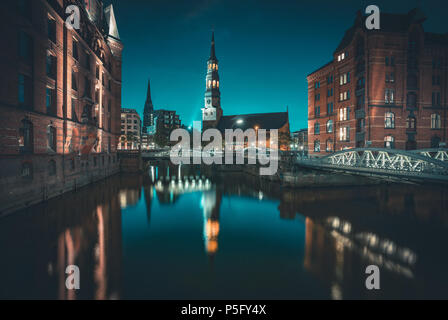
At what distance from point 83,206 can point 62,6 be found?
1751cm

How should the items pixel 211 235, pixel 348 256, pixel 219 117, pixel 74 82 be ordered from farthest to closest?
pixel 219 117
pixel 74 82
pixel 211 235
pixel 348 256

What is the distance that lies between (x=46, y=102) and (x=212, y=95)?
69.8 meters

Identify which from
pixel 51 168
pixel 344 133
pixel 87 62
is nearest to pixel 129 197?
pixel 51 168

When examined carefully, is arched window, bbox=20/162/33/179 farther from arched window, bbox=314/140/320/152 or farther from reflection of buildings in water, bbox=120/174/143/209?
arched window, bbox=314/140/320/152

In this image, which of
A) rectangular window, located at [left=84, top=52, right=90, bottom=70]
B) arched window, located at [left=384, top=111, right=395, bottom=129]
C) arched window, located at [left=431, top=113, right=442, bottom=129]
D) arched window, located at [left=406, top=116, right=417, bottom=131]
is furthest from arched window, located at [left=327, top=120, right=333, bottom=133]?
rectangular window, located at [left=84, top=52, right=90, bottom=70]

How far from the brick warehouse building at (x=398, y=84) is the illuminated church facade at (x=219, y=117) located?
44.8 metres

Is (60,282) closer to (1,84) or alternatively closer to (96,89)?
(1,84)

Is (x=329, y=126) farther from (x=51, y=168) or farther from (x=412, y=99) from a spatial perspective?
(x=51, y=168)

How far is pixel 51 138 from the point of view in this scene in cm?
1806

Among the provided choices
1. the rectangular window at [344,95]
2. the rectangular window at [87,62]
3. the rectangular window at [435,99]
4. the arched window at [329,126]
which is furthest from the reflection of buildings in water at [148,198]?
the rectangular window at [435,99]

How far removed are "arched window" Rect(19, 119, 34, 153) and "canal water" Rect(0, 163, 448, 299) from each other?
4.28m

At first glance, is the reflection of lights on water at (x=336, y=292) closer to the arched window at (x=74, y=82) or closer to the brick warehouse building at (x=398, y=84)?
the arched window at (x=74, y=82)

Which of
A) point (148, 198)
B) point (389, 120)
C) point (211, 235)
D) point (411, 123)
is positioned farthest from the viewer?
point (411, 123)

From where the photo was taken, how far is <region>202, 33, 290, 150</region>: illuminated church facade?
79.9m
